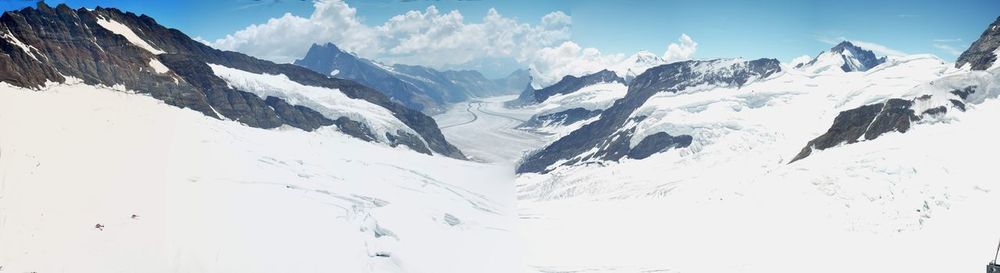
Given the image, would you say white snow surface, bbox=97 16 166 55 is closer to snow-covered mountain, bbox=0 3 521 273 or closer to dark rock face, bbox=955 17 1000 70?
snow-covered mountain, bbox=0 3 521 273

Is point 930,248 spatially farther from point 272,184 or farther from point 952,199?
point 272,184

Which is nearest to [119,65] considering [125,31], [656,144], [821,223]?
[125,31]

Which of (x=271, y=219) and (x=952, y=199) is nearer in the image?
(x=271, y=219)

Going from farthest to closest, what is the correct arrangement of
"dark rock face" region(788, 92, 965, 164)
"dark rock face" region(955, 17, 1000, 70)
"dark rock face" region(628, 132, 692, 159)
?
"dark rock face" region(628, 132, 692, 159) → "dark rock face" region(955, 17, 1000, 70) → "dark rock face" region(788, 92, 965, 164)

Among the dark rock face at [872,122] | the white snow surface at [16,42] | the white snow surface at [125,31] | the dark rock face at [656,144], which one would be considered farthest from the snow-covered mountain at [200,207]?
the dark rock face at [656,144]

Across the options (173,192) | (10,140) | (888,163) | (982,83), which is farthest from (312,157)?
(982,83)

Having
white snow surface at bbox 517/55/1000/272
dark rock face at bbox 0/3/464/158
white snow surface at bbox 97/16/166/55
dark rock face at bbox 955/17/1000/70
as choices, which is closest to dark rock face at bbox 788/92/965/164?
white snow surface at bbox 517/55/1000/272
